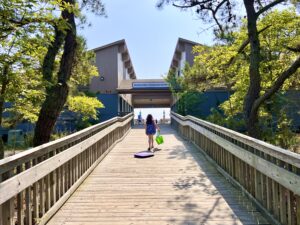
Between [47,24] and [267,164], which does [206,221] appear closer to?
[267,164]

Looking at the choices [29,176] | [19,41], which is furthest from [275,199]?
[19,41]

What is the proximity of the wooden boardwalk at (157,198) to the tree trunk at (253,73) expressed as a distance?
1623 millimetres

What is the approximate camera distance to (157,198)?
5293 millimetres

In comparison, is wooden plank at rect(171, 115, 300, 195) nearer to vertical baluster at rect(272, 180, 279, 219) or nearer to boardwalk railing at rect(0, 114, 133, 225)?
vertical baluster at rect(272, 180, 279, 219)

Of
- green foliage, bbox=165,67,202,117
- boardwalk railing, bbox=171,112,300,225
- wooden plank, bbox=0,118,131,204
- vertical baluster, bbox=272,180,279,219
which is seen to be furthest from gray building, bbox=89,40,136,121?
vertical baluster, bbox=272,180,279,219

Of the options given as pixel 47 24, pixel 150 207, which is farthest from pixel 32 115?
pixel 150 207

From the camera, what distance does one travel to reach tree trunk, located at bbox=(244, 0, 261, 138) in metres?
8.30

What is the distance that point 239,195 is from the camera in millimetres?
5426

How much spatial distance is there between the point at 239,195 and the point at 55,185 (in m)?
2.75

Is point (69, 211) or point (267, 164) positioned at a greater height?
point (267, 164)

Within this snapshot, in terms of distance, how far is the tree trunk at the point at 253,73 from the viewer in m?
8.30

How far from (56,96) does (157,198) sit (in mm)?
4235

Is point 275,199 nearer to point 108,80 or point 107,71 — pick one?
point 108,80

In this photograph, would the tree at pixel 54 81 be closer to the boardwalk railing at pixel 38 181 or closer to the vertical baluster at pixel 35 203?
the boardwalk railing at pixel 38 181
